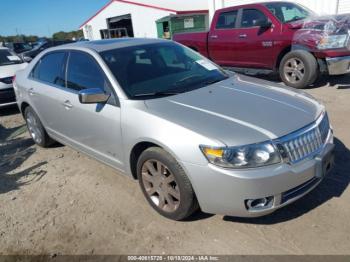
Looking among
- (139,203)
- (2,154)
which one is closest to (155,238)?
(139,203)

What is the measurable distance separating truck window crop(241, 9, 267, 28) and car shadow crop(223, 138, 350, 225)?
490cm

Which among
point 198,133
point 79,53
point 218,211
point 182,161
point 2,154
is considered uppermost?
point 79,53

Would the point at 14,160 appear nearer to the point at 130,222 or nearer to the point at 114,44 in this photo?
the point at 114,44

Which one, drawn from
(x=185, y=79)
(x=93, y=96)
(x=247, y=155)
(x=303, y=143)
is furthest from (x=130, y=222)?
(x=303, y=143)

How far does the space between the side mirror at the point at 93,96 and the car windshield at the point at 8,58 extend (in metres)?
7.03

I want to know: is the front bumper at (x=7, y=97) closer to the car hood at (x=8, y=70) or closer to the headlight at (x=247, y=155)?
the car hood at (x=8, y=70)

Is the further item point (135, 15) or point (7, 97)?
point (135, 15)

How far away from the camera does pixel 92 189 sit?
3.98m

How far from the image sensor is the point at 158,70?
3766mm

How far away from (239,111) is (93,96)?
4.73 feet

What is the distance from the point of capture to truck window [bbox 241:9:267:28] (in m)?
7.91

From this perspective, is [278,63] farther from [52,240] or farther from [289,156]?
[52,240]

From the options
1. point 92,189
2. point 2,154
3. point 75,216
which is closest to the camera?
point 75,216

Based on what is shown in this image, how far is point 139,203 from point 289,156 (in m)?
1.67
